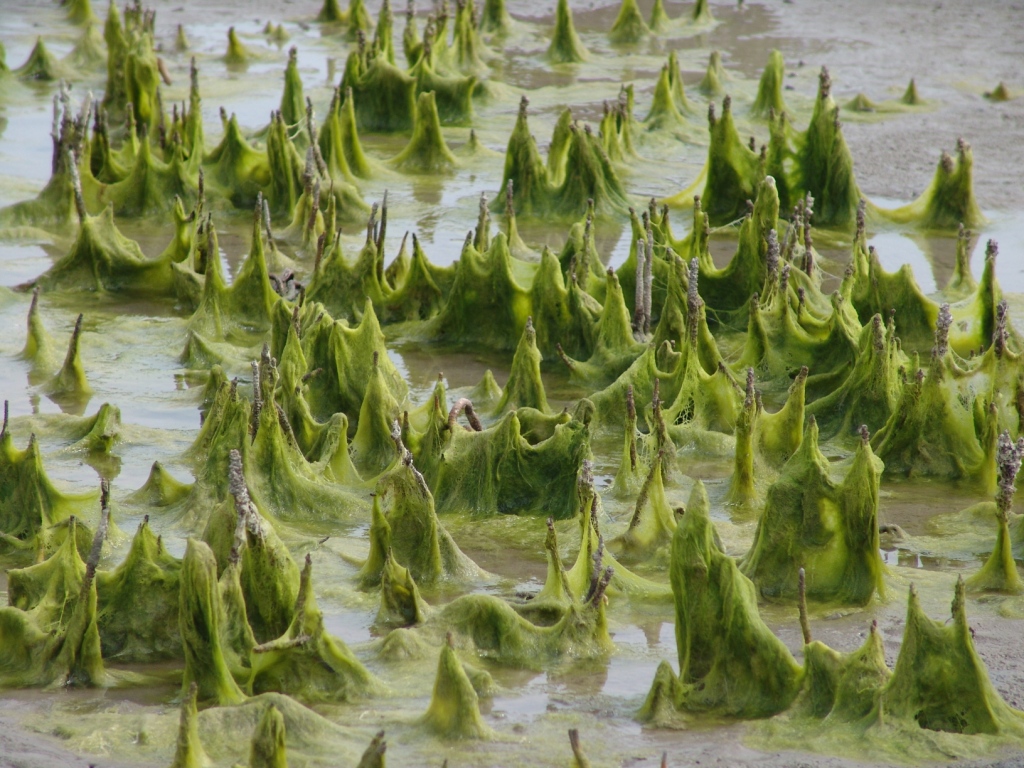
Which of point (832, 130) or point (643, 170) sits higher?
point (832, 130)

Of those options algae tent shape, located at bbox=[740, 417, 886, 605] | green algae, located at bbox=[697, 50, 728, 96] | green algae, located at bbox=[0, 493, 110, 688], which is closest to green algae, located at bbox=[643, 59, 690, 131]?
green algae, located at bbox=[697, 50, 728, 96]

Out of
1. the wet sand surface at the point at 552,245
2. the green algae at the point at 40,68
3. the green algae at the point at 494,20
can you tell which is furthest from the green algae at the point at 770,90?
the green algae at the point at 40,68

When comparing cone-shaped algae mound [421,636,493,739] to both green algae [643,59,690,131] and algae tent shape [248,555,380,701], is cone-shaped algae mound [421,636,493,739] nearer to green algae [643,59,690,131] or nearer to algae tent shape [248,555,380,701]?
algae tent shape [248,555,380,701]

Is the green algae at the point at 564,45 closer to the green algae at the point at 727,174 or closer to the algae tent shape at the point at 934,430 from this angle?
the green algae at the point at 727,174

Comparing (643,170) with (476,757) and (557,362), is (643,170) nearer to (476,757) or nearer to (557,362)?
(557,362)

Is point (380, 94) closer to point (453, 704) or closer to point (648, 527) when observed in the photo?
point (648, 527)

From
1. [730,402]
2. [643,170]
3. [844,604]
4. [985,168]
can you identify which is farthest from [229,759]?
[985,168]
